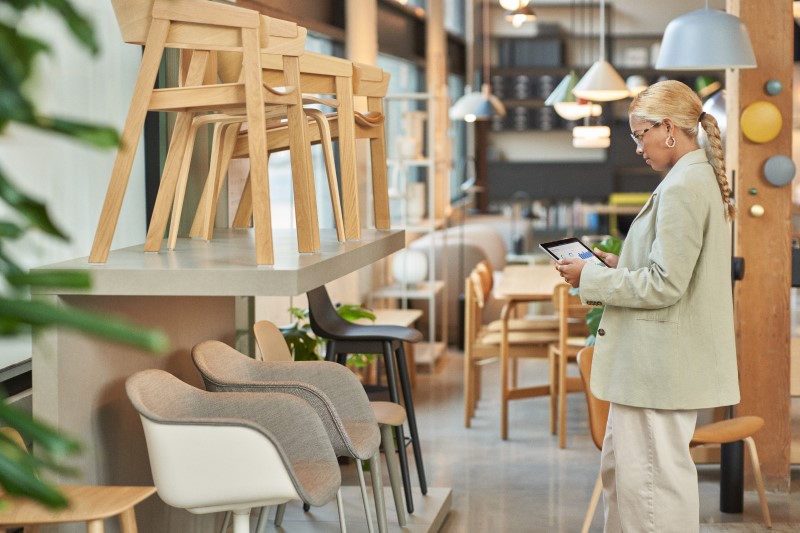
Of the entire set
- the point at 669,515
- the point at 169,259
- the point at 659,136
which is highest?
the point at 659,136

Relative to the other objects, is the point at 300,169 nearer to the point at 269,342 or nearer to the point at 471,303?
the point at 269,342

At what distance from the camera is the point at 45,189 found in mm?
3215

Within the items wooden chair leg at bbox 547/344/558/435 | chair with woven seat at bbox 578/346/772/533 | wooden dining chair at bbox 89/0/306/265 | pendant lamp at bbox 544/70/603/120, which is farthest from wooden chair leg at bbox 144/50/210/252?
pendant lamp at bbox 544/70/603/120

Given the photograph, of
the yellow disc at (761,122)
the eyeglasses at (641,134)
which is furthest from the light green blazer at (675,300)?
the yellow disc at (761,122)

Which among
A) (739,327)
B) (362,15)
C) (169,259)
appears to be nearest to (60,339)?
(169,259)

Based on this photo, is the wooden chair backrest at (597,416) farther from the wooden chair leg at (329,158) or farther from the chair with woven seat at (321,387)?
the wooden chair leg at (329,158)

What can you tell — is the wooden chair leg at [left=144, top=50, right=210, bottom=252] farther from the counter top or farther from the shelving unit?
the shelving unit

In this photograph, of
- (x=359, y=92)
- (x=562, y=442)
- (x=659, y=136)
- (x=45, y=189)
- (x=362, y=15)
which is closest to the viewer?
(x=659, y=136)

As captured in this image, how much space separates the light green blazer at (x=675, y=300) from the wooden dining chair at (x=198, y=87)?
1.01m

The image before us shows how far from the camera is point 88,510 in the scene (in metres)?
2.20

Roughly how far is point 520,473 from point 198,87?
10.5ft

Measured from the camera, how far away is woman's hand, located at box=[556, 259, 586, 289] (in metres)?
3.06

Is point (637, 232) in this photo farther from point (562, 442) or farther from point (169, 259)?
point (562, 442)

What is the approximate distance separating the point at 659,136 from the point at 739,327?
1.96 m
